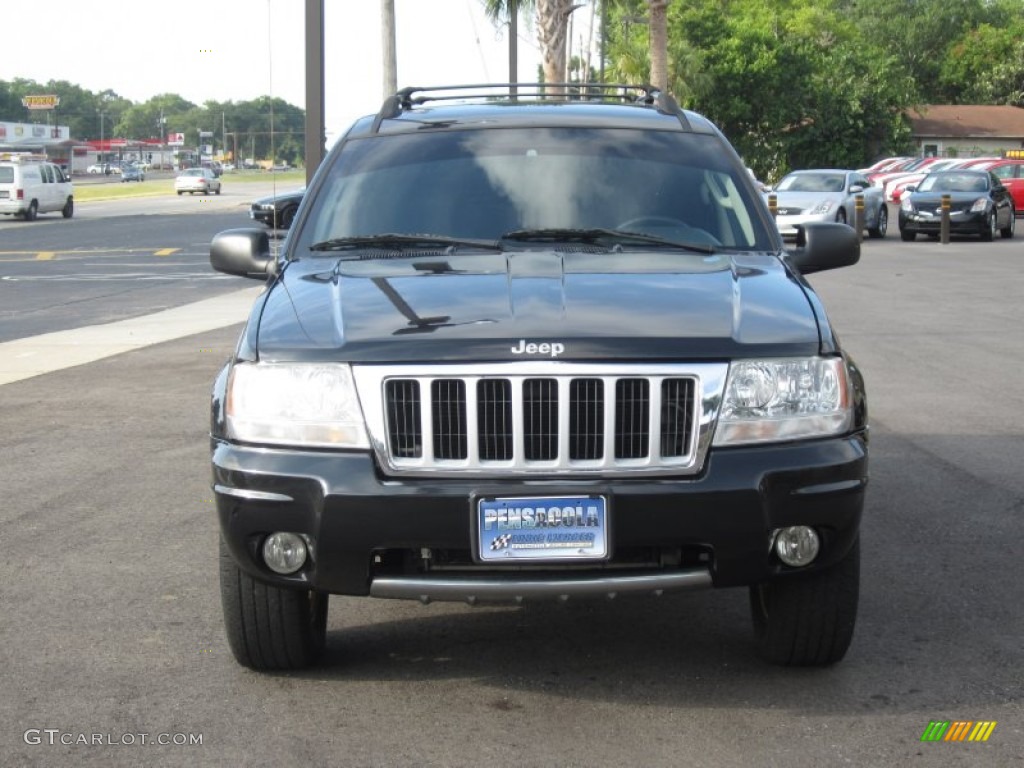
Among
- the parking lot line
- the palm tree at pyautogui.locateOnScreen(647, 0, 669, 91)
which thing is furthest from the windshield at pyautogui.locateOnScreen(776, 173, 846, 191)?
the parking lot line

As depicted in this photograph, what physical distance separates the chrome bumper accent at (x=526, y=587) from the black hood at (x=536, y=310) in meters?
0.60

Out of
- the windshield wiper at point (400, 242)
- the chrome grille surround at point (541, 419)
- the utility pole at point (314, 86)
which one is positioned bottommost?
the chrome grille surround at point (541, 419)

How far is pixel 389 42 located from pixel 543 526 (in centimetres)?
2651

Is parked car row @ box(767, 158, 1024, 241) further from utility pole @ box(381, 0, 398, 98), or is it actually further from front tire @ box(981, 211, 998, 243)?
utility pole @ box(381, 0, 398, 98)

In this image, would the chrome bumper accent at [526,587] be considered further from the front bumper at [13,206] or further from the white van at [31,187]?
the front bumper at [13,206]

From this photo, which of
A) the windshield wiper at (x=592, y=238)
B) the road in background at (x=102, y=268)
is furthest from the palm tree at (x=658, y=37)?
the windshield wiper at (x=592, y=238)

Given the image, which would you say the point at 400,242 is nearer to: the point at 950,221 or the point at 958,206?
the point at 950,221

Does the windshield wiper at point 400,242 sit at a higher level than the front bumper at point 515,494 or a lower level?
higher

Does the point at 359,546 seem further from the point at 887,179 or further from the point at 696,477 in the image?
the point at 887,179

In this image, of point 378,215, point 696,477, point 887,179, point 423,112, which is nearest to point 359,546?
point 696,477

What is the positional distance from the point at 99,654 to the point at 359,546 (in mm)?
1301

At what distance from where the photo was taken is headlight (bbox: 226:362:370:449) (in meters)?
4.38

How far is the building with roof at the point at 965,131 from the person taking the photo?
281ft

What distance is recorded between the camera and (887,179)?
54.3 meters
